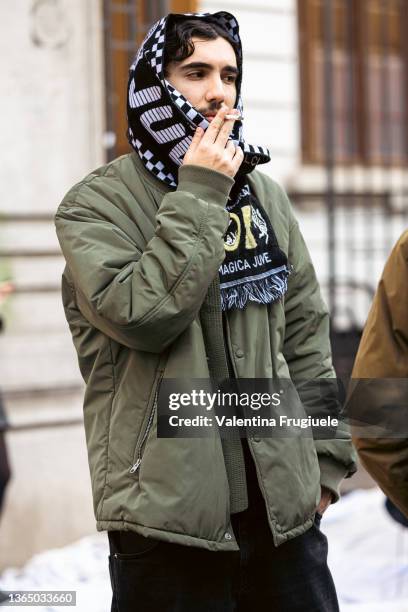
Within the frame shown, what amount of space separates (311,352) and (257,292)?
0.29 metres

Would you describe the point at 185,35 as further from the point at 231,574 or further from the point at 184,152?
the point at 231,574

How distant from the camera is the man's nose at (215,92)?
104 inches

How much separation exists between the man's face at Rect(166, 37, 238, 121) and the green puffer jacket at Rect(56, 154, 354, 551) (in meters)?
0.20

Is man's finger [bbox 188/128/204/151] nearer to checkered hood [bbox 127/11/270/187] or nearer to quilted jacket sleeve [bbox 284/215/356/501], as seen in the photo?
checkered hood [bbox 127/11/270/187]

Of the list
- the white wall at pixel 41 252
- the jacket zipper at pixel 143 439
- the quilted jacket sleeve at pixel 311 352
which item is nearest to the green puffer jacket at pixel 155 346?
the jacket zipper at pixel 143 439

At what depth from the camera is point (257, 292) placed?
2590 mm

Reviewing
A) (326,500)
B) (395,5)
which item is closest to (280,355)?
(326,500)

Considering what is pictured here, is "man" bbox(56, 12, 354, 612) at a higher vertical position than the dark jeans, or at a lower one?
higher

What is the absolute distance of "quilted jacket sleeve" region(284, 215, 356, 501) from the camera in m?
2.75

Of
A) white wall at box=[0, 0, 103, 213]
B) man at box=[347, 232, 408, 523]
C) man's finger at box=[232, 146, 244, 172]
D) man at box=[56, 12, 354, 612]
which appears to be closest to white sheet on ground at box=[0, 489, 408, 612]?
white wall at box=[0, 0, 103, 213]

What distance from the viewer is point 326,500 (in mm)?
2736

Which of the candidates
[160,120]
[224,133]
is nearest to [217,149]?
[224,133]

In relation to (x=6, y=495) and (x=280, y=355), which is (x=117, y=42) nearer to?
(x=6, y=495)

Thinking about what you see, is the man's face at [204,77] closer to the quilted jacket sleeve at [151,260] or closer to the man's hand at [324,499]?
the quilted jacket sleeve at [151,260]
